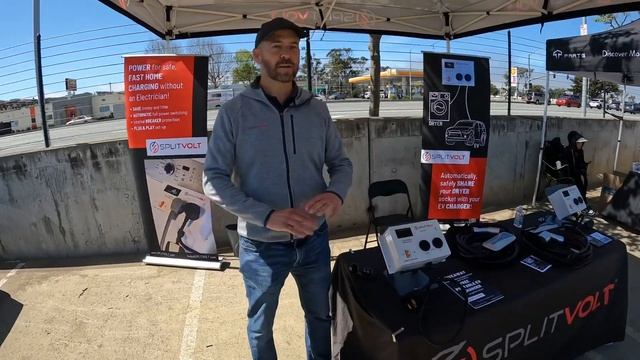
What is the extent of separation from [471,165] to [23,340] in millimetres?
4563

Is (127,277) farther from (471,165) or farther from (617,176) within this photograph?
(617,176)

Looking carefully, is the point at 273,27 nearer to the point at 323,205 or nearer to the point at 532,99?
the point at 323,205

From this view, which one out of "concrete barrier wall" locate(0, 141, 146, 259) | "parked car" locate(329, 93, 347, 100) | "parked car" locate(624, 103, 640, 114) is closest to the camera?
"concrete barrier wall" locate(0, 141, 146, 259)

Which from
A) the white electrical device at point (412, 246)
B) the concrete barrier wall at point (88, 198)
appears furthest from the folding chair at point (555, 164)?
the white electrical device at point (412, 246)

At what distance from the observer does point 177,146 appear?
146 inches

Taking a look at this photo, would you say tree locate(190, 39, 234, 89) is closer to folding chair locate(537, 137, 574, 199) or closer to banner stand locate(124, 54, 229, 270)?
banner stand locate(124, 54, 229, 270)

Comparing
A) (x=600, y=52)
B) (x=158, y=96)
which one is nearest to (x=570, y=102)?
(x=600, y=52)

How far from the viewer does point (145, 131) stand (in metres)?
3.66

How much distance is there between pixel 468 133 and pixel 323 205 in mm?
3367

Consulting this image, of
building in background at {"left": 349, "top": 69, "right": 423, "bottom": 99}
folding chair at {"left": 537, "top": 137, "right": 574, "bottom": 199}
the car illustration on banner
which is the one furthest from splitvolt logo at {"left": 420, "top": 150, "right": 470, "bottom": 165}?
building in background at {"left": 349, "top": 69, "right": 423, "bottom": 99}

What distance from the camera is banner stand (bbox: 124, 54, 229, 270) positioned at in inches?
142

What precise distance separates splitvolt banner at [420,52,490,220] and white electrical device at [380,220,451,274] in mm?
2761

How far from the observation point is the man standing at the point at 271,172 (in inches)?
65.2

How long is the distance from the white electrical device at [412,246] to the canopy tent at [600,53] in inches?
163
